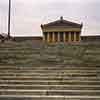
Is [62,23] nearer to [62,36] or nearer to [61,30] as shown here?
[61,30]

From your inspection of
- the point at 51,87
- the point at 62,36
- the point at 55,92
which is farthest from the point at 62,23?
the point at 55,92

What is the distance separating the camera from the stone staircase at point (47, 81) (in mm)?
4172

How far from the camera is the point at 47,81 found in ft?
15.6

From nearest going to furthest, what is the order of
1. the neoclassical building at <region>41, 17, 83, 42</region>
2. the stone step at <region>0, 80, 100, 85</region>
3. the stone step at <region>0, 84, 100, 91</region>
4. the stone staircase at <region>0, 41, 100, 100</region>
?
the stone staircase at <region>0, 41, 100, 100</region>, the stone step at <region>0, 84, 100, 91</region>, the stone step at <region>0, 80, 100, 85</region>, the neoclassical building at <region>41, 17, 83, 42</region>

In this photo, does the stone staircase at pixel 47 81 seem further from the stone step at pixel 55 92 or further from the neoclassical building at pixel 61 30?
the neoclassical building at pixel 61 30

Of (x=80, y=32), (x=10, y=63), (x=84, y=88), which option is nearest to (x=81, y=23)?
(x=80, y=32)

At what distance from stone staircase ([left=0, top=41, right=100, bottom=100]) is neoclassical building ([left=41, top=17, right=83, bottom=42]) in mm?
10834

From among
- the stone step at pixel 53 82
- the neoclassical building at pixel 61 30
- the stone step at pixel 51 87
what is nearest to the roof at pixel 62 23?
the neoclassical building at pixel 61 30

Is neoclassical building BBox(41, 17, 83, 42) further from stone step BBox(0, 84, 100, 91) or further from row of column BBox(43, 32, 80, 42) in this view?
stone step BBox(0, 84, 100, 91)

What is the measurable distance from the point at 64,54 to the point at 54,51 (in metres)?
0.39

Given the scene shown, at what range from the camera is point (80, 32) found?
17.5 metres

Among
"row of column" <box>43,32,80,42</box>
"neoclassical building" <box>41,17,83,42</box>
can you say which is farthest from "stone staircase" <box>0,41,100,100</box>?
"neoclassical building" <box>41,17,83,42</box>

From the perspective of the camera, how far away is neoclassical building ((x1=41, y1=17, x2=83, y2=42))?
668 inches

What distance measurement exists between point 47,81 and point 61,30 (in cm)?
1338
